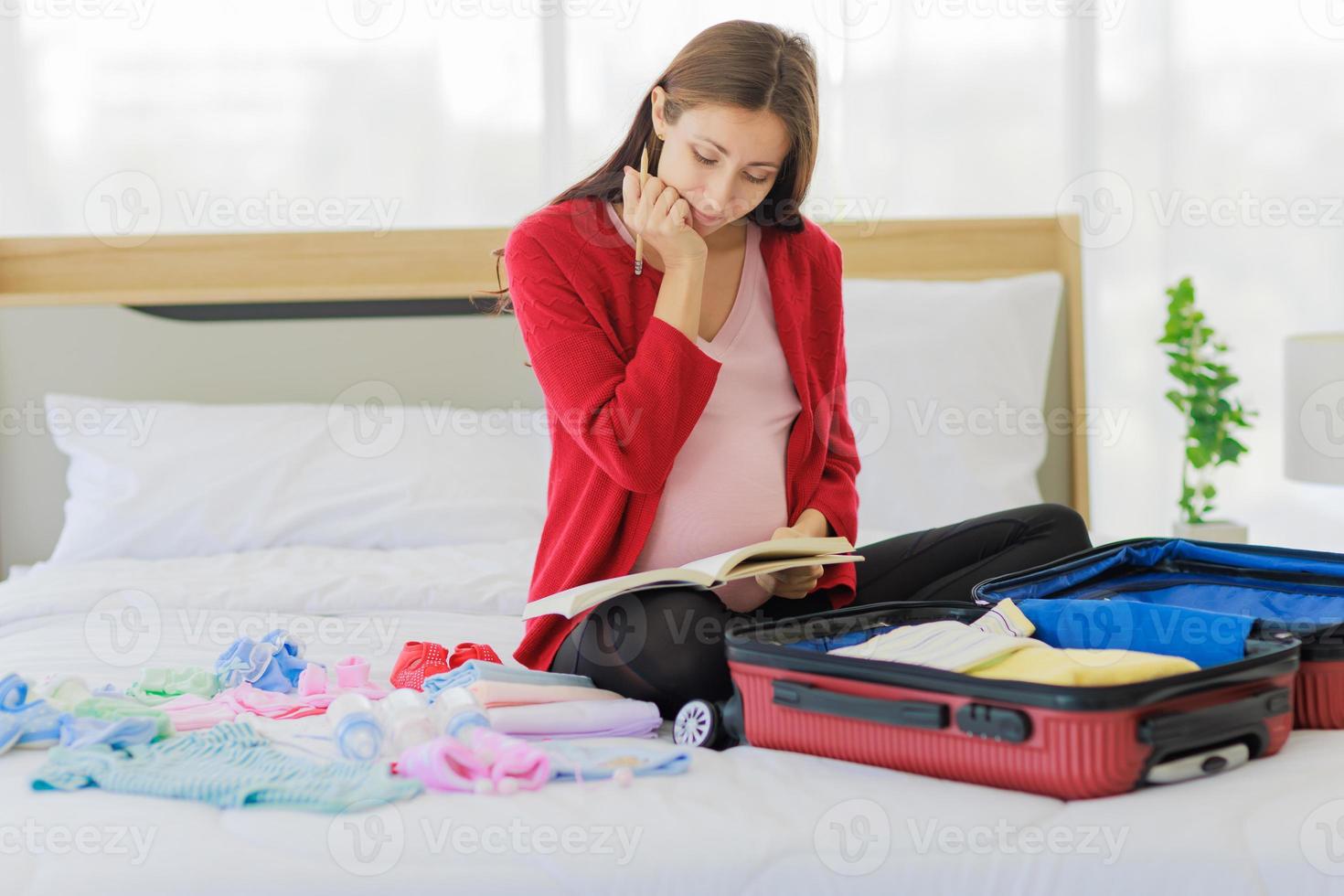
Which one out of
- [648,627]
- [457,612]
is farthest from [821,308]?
[457,612]

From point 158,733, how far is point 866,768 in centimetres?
64

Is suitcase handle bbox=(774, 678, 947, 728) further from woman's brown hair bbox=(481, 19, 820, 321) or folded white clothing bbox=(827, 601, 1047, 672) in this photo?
woman's brown hair bbox=(481, 19, 820, 321)

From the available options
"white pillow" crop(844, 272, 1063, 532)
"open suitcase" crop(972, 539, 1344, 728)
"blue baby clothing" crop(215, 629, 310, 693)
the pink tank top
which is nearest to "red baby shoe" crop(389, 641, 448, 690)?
"blue baby clothing" crop(215, 629, 310, 693)

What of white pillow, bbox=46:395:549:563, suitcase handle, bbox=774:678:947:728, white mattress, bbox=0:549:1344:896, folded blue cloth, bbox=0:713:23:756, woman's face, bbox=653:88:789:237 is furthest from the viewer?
white pillow, bbox=46:395:549:563

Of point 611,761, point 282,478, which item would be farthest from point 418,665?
point 282,478

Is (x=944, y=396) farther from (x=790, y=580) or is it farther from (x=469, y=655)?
(x=469, y=655)

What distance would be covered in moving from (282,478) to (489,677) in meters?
1.17

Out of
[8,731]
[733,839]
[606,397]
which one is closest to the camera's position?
[733,839]

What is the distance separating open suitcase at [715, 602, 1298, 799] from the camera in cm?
94

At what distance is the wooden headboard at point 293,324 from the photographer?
8.34 feet

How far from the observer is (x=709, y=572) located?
1164 mm

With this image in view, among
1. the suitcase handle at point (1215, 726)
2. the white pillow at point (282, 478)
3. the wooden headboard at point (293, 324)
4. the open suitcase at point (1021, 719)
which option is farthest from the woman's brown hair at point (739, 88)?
the wooden headboard at point (293, 324)

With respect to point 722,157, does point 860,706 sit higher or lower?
lower

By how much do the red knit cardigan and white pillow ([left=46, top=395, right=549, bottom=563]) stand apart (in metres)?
0.84
